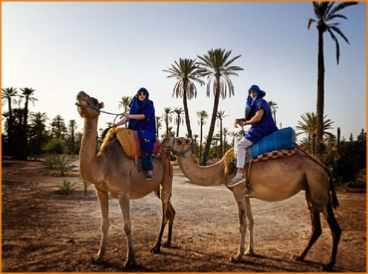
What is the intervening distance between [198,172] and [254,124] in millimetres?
1517

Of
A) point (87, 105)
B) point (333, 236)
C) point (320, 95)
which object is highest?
point (320, 95)

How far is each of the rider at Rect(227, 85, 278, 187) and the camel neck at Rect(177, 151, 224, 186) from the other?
1.48 feet

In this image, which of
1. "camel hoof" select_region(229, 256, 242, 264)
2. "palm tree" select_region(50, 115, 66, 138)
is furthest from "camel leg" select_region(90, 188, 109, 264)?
"palm tree" select_region(50, 115, 66, 138)

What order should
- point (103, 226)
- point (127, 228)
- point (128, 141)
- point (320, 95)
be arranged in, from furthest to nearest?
point (320, 95)
point (128, 141)
point (103, 226)
point (127, 228)

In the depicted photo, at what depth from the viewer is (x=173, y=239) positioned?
22.6 feet

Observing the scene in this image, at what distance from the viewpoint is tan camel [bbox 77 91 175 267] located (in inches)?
190

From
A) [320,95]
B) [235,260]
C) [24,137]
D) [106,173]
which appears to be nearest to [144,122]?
[106,173]

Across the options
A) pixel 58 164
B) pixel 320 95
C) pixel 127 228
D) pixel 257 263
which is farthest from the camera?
pixel 320 95

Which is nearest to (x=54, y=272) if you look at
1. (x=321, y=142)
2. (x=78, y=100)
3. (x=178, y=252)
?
(x=178, y=252)

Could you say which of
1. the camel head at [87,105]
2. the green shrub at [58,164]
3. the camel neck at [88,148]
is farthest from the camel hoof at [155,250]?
the green shrub at [58,164]

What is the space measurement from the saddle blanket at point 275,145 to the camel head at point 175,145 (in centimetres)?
132

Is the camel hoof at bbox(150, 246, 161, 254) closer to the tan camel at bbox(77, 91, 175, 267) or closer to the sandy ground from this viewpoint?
the tan camel at bbox(77, 91, 175, 267)

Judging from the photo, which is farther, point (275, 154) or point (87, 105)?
point (275, 154)

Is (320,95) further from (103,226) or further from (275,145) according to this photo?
(103,226)
